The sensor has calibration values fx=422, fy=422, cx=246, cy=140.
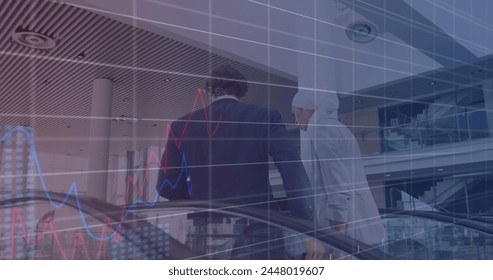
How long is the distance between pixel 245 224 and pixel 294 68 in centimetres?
71

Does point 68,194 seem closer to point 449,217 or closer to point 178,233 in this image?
point 178,233

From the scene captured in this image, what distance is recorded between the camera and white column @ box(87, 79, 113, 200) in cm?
153

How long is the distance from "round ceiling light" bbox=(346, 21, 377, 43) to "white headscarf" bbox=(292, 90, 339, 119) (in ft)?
0.98

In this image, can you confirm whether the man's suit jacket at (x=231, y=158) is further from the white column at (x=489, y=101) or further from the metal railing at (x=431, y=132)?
the white column at (x=489, y=101)

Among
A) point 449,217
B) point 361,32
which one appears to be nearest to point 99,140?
point 361,32

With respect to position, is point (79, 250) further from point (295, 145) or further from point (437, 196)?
point (437, 196)

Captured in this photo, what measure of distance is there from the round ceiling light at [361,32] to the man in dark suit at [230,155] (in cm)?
55

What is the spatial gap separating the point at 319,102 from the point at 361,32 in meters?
0.41

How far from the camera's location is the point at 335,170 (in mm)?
1847

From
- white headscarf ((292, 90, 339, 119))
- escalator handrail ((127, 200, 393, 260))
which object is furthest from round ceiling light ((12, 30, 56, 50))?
white headscarf ((292, 90, 339, 119))

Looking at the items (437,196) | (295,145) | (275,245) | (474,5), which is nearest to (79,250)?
(275,245)

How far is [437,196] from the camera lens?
1.97 m

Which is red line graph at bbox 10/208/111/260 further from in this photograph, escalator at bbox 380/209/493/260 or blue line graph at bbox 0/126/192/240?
escalator at bbox 380/209/493/260

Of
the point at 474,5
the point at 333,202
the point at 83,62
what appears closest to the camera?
the point at 333,202
